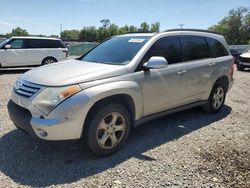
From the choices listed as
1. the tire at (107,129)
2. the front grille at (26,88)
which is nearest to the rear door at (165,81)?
the tire at (107,129)

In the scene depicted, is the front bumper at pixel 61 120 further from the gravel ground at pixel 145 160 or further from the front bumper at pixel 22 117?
the gravel ground at pixel 145 160

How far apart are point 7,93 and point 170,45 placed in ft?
16.4

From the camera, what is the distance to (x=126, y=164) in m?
3.58

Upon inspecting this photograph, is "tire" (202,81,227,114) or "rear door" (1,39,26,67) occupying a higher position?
"rear door" (1,39,26,67)

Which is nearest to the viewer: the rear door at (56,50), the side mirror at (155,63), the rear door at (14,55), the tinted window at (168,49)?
the side mirror at (155,63)

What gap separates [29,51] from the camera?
12.7 m

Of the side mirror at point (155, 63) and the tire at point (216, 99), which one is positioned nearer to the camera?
the side mirror at point (155, 63)

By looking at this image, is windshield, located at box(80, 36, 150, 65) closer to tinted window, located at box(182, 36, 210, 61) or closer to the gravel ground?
tinted window, located at box(182, 36, 210, 61)

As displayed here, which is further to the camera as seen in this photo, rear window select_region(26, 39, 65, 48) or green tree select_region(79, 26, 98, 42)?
green tree select_region(79, 26, 98, 42)

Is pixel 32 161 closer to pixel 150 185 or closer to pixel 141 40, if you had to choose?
pixel 150 185

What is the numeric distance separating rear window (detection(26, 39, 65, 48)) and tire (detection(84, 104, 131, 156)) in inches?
412

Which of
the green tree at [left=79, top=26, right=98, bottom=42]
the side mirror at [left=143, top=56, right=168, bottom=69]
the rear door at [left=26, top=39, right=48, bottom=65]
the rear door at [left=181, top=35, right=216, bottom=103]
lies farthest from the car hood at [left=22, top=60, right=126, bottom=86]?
the green tree at [left=79, top=26, right=98, bottom=42]

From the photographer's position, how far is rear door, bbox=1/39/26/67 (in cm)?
1223

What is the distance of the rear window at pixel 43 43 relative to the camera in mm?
12864
